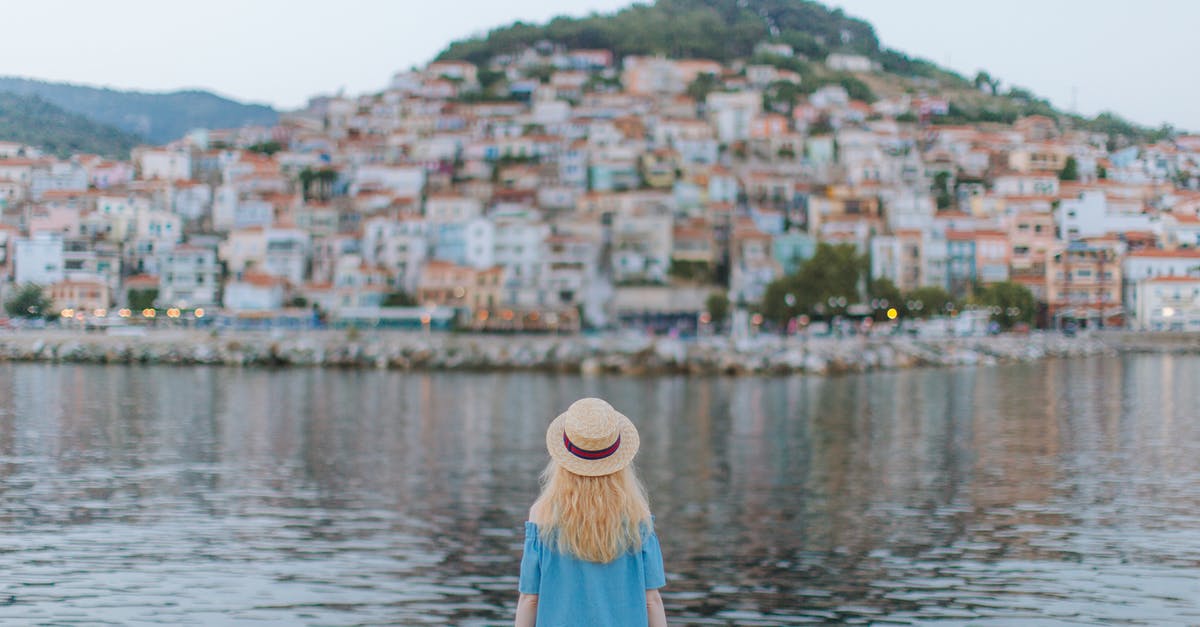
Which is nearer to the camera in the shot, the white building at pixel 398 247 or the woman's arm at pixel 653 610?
the woman's arm at pixel 653 610

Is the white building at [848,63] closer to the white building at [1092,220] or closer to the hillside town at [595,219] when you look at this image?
the hillside town at [595,219]

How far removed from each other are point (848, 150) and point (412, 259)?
120 ft

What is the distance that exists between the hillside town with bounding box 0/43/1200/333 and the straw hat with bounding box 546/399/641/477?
2389 inches

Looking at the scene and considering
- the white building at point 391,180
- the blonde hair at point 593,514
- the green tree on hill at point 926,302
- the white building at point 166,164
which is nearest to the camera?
the blonde hair at point 593,514

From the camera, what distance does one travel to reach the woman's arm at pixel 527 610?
15.9 ft

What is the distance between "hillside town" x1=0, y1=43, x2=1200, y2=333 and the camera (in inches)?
2926

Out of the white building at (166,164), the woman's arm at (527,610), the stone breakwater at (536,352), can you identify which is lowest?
the stone breakwater at (536,352)

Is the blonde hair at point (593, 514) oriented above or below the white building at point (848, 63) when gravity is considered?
below

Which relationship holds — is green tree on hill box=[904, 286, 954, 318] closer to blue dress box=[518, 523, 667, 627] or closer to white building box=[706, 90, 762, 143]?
white building box=[706, 90, 762, 143]

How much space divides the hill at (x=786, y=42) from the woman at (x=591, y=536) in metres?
122

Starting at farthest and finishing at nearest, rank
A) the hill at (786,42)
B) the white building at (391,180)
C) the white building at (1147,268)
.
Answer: the hill at (786,42) < the white building at (391,180) < the white building at (1147,268)


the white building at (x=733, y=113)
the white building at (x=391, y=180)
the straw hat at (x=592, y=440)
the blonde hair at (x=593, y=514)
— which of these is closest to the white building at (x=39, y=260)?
the white building at (x=391, y=180)

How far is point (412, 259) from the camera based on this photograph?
3068 inches

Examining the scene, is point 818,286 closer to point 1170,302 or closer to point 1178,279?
point 1170,302
